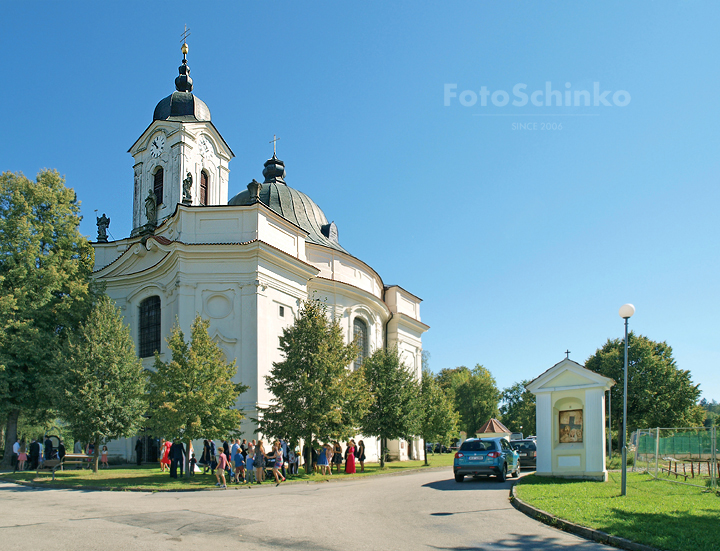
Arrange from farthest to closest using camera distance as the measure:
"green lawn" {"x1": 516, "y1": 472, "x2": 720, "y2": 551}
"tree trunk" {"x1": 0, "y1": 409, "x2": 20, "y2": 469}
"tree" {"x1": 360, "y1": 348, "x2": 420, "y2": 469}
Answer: "tree" {"x1": 360, "y1": 348, "x2": 420, "y2": 469} < "tree trunk" {"x1": 0, "y1": 409, "x2": 20, "y2": 469} < "green lawn" {"x1": 516, "y1": 472, "x2": 720, "y2": 551}

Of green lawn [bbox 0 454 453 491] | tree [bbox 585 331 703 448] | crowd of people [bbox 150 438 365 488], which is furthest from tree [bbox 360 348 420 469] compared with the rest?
tree [bbox 585 331 703 448]

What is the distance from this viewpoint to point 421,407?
34812 millimetres

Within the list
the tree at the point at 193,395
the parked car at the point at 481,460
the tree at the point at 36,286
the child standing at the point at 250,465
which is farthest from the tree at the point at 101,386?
the parked car at the point at 481,460

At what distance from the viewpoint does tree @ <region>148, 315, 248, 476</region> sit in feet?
71.0

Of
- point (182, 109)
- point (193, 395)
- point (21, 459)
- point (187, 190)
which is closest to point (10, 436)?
point (21, 459)

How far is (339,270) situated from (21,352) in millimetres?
18522

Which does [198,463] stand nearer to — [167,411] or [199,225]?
[167,411]

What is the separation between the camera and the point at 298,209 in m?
43.6

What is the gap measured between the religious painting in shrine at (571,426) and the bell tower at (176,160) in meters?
25.6

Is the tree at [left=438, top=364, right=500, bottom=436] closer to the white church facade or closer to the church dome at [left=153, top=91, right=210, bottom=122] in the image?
the white church facade

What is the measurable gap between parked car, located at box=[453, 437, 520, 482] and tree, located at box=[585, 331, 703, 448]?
3313cm

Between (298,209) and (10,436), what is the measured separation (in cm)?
2295

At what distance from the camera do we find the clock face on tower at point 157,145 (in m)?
38.4

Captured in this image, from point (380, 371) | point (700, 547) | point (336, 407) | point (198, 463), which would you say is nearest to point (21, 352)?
point (198, 463)
